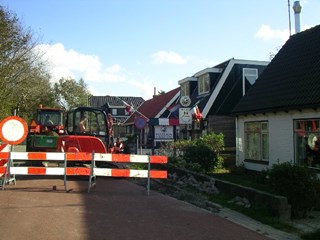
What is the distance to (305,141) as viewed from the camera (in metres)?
14.8

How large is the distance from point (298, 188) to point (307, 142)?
18.3 ft

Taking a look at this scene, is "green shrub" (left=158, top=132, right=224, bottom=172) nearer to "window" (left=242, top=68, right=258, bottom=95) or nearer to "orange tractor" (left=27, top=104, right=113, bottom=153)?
"orange tractor" (left=27, top=104, right=113, bottom=153)

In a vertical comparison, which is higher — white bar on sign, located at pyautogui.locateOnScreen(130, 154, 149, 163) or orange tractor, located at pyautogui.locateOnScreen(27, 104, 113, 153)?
orange tractor, located at pyautogui.locateOnScreen(27, 104, 113, 153)

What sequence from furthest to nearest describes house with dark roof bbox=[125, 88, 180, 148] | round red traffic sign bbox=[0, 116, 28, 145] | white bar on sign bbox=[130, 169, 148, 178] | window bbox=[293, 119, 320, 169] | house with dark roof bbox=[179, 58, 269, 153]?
house with dark roof bbox=[179, 58, 269, 153]
house with dark roof bbox=[125, 88, 180, 148]
window bbox=[293, 119, 320, 169]
white bar on sign bbox=[130, 169, 148, 178]
round red traffic sign bbox=[0, 116, 28, 145]

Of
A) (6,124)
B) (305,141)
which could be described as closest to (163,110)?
(305,141)

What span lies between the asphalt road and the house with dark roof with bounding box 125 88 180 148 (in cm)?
935

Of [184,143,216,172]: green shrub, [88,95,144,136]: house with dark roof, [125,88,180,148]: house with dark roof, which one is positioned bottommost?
[184,143,216,172]: green shrub

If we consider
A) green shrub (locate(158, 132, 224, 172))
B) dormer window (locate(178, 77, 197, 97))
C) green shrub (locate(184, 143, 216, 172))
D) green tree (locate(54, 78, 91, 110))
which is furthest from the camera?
green tree (locate(54, 78, 91, 110))

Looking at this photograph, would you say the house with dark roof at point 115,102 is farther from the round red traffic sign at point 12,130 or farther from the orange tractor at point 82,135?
the round red traffic sign at point 12,130

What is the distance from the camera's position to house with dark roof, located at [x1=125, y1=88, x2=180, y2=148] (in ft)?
70.6

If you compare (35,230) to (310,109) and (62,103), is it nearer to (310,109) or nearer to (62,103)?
Answer: (310,109)

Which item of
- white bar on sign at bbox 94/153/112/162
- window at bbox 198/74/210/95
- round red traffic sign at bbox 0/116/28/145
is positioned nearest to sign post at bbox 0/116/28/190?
round red traffic sign at bbox 0/116/28/145

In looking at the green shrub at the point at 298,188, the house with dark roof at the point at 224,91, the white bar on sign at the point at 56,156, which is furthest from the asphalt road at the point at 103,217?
the house with dark roof at the point at 224,91

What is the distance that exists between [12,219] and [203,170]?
10103 millimetres
